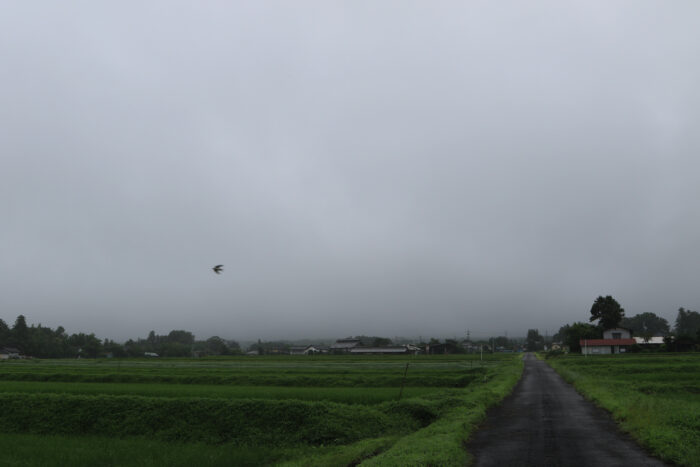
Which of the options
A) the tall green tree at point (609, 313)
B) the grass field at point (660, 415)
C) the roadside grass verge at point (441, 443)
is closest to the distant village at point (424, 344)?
the tall green tree at point (609, 313)

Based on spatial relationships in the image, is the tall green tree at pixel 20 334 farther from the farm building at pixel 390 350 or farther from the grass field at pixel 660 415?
the grass field at pixel 660 415

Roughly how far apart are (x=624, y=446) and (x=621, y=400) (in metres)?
9.48

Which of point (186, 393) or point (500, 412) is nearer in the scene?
point (500, 412)

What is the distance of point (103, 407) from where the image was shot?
82.4 ft

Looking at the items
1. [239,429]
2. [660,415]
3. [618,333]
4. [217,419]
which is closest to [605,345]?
[618,333]

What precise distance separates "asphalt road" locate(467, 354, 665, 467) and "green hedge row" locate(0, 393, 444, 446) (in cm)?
406

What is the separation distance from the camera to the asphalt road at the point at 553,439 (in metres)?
13.0

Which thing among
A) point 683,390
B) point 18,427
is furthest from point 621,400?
point 18,427

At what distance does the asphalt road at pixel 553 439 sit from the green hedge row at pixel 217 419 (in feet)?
13.3

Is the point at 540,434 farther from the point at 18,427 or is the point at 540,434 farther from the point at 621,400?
the point at 18,427

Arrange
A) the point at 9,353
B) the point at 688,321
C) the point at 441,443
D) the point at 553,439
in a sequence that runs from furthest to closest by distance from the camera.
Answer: the point at 688,321, the point at 9,353, the point at 553,439, the point at 441,443

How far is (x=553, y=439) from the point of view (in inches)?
620

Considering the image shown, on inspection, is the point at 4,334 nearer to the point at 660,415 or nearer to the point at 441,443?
the point at 441,443

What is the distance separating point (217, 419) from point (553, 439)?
14.7 m
